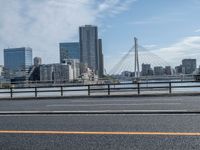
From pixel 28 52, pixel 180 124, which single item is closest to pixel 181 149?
pixel 180 124

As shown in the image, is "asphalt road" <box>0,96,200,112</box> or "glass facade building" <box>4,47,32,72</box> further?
"glass facade building" <box>4,47,32,72</box>

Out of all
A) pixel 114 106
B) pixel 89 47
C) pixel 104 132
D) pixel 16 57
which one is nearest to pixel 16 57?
pixel 16 57

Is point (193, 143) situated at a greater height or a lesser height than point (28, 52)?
lesser

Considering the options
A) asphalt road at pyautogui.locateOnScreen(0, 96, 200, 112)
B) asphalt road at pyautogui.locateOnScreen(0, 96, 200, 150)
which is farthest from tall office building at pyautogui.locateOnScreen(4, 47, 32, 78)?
asphalt road at pyautogui.locateOnScreen(0, 96, 200, 150)

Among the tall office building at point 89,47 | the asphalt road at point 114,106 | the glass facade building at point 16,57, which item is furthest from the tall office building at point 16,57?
the asphalt road at point 114,106

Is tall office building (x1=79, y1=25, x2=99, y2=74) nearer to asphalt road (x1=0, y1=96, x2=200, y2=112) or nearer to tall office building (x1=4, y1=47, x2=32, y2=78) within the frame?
tall office building (x1=4, y1=47, x2=32, y2=78)

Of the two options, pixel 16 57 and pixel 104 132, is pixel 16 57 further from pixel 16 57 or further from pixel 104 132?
pixel 104 132

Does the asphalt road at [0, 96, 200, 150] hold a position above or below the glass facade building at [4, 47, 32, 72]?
below

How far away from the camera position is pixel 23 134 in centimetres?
1050

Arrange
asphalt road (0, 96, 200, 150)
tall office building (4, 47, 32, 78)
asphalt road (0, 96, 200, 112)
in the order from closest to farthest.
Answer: asphalt road (0, 96, 200, 150), asphalt road (0, 96, 200, 112), tall office building (4, 47, 32, 78)

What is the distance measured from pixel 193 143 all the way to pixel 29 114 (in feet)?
28.5

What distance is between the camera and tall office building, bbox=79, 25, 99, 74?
114 metres

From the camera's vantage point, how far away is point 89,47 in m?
123

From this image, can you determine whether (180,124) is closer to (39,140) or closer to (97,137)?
(97,137)
